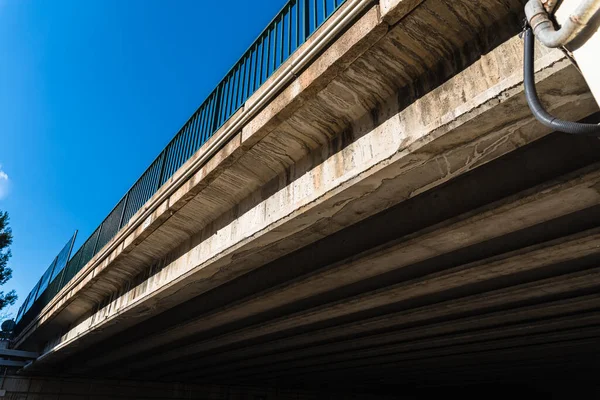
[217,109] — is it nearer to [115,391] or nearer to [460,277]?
[460,277]

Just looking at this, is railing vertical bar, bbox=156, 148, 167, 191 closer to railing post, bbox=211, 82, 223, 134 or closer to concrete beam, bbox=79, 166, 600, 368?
railing post, bbox=211, 82, 223, 134

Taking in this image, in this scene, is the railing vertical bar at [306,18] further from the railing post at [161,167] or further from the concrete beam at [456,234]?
the railing post at [161,167]

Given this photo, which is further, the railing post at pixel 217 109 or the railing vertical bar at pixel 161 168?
the railing vertical bar at pixel 161 168

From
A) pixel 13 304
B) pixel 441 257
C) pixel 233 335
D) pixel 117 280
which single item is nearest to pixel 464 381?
pixel 233 335

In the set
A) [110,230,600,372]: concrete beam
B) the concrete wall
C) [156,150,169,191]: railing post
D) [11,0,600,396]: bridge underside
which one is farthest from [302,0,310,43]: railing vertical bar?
the concrete wall

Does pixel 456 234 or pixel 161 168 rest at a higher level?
pixel 161 168

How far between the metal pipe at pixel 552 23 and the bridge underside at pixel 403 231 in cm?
24

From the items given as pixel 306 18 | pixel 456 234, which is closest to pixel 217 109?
pixel 306 18

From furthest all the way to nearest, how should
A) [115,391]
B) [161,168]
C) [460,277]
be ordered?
1. [115,391]
2. [161,168]
3. [460,277]

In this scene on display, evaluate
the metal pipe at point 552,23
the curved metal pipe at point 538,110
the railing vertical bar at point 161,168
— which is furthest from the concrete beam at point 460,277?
the railing vertical bar at point 161,168

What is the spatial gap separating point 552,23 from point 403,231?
107 inches

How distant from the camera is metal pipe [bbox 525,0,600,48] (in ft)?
6.13

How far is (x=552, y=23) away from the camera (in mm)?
2174

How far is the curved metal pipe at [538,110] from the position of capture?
1.87 metres
